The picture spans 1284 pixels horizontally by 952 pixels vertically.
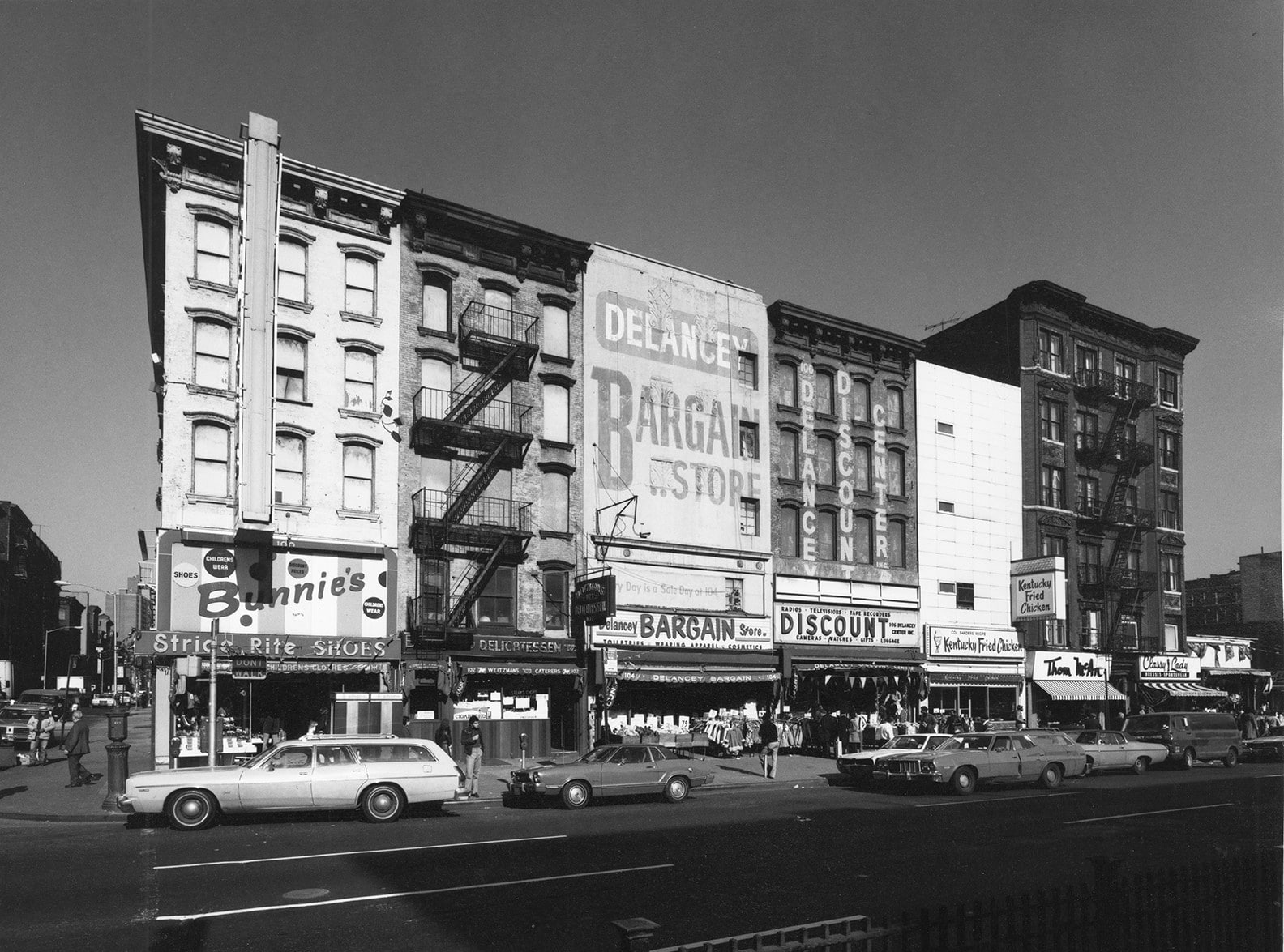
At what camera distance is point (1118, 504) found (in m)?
48.3

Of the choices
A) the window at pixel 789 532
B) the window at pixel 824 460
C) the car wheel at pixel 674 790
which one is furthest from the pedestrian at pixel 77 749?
the window at pixel 824 460

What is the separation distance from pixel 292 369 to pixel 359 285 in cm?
322

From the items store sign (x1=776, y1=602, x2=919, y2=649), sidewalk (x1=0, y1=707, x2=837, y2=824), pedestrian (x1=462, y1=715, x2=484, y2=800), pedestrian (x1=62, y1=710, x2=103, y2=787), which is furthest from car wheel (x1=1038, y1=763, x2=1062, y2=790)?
pedestrian (x1=62, y1=710, x2=103, y2=787)

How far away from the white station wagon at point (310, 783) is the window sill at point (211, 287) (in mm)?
13973

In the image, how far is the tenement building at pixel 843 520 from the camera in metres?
38.0

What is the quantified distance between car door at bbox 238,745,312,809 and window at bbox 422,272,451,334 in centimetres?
1616

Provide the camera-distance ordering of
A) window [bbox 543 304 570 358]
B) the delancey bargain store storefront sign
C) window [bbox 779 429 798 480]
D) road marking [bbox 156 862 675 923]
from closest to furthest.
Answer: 1. road marking [bbox 156 862 675 923]
2. the delancey bargain store storefront sign
3. window [bbox 543 304 570 358]
4. window [bbox 779 429 798 480]

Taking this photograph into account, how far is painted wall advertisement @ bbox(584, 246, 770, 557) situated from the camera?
34.6m

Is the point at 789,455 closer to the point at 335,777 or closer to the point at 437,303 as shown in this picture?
the point at 437,303

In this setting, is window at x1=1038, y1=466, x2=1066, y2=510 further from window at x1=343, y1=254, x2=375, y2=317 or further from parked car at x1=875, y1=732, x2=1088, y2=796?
window at x1=343, y1=254, x2=375, y2=317

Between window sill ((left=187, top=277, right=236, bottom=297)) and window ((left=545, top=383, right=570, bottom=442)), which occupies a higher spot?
window sill ((left=187, top=277, right=236, bottom=297))

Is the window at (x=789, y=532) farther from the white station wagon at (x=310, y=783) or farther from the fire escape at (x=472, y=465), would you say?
the white station wagon at (x=310, y=783)

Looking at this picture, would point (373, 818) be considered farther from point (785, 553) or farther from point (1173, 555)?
point (1173, 555)

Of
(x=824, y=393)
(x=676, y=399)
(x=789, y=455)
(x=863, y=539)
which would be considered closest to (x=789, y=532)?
(x=789, y=455)
